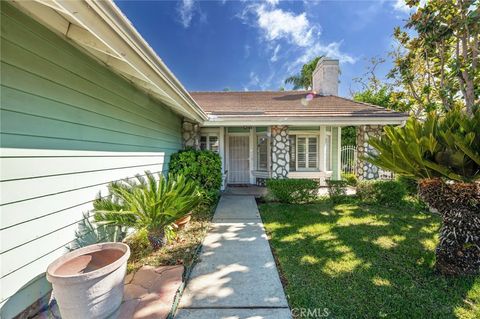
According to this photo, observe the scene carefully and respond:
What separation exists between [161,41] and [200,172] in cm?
793

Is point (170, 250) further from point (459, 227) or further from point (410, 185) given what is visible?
point (410, 185)

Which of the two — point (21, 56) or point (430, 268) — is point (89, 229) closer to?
point (21, 56)

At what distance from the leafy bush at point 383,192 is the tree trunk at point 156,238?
6.89m

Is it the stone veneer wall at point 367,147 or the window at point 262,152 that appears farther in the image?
the window at point 262,152

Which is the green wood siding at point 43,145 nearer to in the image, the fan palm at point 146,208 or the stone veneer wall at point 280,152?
the fan palm at point 146,208

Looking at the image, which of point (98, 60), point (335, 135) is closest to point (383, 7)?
point (335, 135)

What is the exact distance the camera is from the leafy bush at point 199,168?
6684 millimetres

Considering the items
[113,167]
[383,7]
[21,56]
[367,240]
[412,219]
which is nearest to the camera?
[21,56]

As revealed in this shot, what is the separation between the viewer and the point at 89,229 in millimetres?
3207

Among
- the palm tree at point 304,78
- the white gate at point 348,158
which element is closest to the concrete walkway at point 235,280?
the white gate at point 348,158

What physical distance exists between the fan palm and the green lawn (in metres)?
2.09

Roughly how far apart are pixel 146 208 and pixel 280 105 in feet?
29.1

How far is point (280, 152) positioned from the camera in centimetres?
905

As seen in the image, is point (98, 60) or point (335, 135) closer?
point (98, 60)
